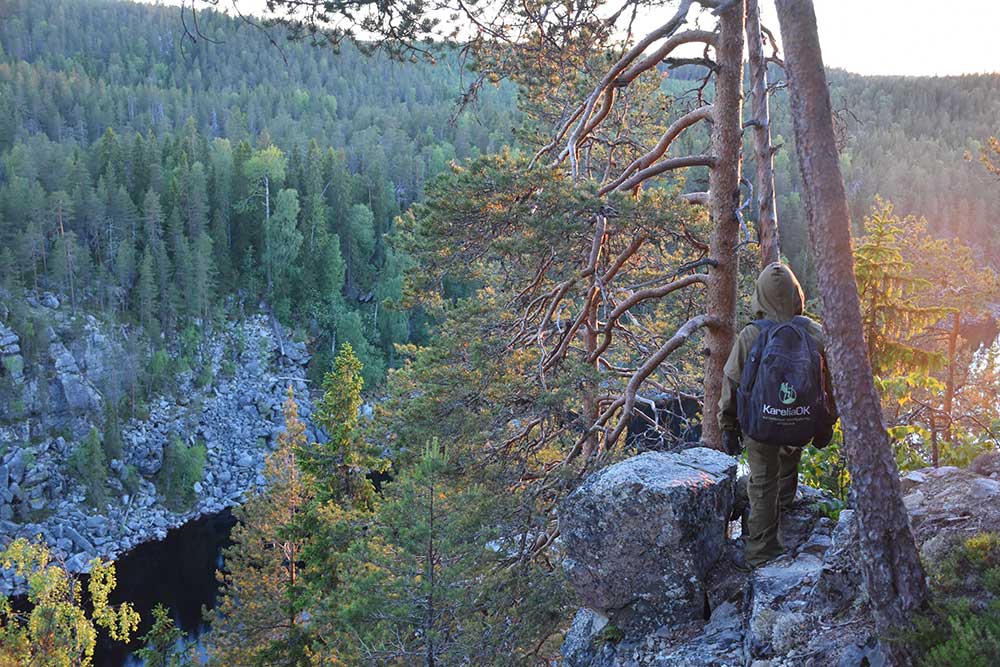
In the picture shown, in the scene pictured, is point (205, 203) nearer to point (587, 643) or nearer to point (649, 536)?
point (587, 643)

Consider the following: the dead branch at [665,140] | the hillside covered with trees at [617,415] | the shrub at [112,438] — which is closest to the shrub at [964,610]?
the hillside covered with trees at [617,415]

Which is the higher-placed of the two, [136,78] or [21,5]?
[21,5]

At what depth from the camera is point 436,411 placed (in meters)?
6.97

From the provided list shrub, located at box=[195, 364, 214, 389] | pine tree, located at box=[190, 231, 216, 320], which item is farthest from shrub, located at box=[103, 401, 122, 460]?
pine tree, located at box=[190, 231, 216, 320]

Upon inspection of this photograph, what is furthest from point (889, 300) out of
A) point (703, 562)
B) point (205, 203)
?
point (205, 203)

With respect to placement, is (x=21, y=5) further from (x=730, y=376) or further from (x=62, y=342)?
(x=730, y=376)

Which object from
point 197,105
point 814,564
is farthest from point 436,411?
point 197,105

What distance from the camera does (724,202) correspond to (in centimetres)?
559

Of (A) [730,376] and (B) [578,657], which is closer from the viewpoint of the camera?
(A) [730,376]

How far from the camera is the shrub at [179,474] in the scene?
36.3 metres

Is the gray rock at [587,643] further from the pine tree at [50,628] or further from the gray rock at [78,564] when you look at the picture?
the gray rock at [78,564]

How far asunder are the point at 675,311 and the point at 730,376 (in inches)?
144

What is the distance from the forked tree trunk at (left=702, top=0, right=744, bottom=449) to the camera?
213 inches

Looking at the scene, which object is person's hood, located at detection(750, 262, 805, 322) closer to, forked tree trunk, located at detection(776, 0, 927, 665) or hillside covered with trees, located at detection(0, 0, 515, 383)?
forked tree trunk, located at detection(776, 0, 927, 665)
